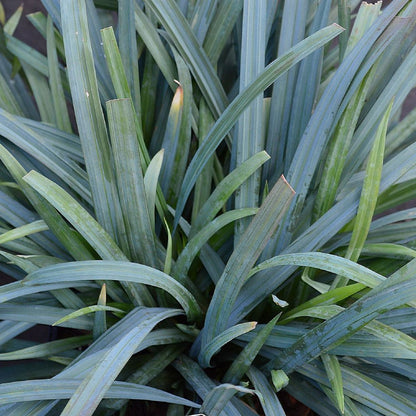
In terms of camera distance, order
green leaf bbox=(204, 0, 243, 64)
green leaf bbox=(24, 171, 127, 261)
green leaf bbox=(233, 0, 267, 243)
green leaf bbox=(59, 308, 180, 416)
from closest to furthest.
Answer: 1. green leaf bbox=(59, 308, 180, 416)
2. green leaf bbox=(24, 171, 127, 261)
3. green leaf bbox=(233, 0, 267, 243)
4. green leaf bbox=(204, 0, 243, 64)

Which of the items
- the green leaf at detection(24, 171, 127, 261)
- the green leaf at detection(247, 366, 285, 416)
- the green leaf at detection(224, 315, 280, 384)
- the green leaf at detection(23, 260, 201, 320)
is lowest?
the green leaf at detection(247, 366, 285, 416)

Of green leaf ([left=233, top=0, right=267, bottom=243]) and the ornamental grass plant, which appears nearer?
→ the ornamental grass plant

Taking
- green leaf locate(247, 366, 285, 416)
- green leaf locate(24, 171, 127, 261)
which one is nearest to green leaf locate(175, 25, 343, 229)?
green leaf locate(24, 171, 127, 261)

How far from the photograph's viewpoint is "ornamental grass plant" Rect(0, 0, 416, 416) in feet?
1.75

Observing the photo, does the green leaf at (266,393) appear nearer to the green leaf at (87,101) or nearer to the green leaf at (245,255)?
the green leaf at (245,255)

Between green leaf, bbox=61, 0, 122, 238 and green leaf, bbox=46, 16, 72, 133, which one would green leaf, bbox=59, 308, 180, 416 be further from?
green leaf, bbox=46, 16, 72, 133

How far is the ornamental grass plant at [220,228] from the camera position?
533 mm

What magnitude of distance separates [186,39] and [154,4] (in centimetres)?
6

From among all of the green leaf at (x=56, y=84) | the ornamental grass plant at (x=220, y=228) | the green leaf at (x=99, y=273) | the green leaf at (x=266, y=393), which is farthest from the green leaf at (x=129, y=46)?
the green leaf at (x=266, y=393)

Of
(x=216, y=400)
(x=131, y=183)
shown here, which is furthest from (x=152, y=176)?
(x=216, y=400)

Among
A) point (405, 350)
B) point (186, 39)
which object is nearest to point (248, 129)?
point (186, 39)

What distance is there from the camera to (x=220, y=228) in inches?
25.6

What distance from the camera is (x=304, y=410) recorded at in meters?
0.73

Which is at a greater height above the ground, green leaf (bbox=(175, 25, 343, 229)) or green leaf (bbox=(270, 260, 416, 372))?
green leaf (bbox=(175, 25, 343, 229))
